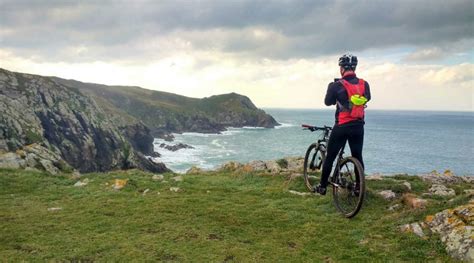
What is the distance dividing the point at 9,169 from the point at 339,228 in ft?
55.2

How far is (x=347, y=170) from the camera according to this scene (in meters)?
10.7

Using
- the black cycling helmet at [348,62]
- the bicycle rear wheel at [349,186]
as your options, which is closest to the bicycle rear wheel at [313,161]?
the bicycle rear wheel at [349,186]

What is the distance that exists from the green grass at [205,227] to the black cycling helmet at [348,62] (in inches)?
172

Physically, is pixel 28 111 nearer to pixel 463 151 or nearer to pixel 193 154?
pixel 193 154

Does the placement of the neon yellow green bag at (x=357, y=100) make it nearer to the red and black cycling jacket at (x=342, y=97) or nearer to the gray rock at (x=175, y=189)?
the red and black cycling jacket at (x=342, y=97)

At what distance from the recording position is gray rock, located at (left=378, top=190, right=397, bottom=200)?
39.3 ft

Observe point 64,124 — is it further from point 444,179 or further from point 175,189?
point 444,179

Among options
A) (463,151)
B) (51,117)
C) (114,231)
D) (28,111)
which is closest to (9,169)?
(114,231)

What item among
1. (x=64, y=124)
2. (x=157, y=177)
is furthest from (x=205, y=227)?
(x=64, y=124)

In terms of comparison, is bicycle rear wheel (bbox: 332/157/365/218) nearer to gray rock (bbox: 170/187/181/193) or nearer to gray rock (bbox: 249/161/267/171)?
gray rock (bbox: 170/187/181/193)

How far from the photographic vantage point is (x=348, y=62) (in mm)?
10250

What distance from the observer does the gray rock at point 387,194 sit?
1198 centimetres

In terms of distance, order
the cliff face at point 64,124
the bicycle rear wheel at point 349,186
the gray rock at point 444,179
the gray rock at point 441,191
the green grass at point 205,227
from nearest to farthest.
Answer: the green grass at point 205,227, the bicycle rear wheel at point 349,186, the gray rock at point 441,191, the gray rock at point 444,179, the cliff face at point 64,124

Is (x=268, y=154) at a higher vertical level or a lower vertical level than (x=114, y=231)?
lower
